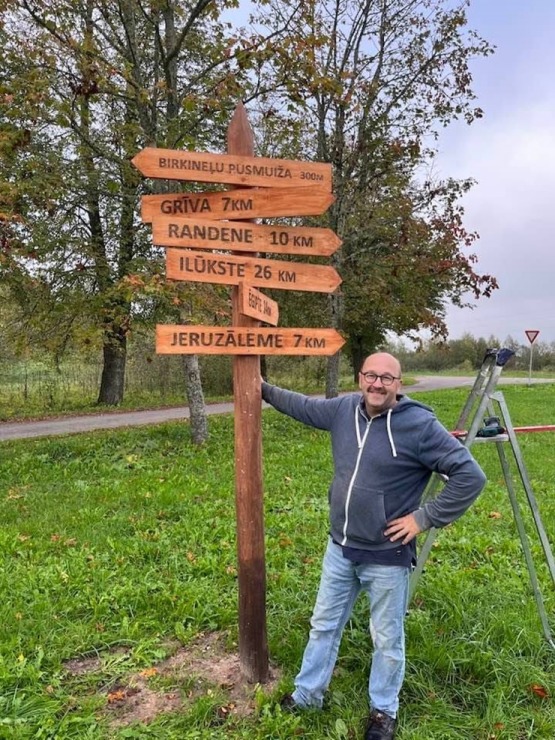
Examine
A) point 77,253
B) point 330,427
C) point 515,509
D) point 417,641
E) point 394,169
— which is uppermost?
point 394,169

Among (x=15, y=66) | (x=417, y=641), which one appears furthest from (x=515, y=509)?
(x=15, y=66)

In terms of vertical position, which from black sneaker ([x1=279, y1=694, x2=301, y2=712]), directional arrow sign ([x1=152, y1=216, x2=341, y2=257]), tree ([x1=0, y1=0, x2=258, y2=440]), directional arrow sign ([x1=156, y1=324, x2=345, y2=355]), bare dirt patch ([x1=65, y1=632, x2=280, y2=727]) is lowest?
bare dirt patch ([x1=65, y1=632, x2=280, y2=727])

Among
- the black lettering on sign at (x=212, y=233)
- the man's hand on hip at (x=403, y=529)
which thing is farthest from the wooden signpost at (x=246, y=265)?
the man's hand on hip at (x=403, y=529)

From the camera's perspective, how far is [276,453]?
895cm

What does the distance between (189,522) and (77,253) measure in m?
7.01

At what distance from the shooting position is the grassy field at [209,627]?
274cm

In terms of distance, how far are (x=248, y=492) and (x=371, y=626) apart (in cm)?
88

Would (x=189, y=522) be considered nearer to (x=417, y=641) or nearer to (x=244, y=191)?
(x=417, y=641)

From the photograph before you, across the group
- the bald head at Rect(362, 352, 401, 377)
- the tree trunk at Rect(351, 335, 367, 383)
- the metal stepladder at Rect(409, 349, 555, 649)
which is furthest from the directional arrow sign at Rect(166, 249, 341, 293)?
the tree trunk at Rect(351, 335, 367, 383)

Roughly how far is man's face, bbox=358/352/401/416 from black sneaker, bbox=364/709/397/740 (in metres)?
1.41

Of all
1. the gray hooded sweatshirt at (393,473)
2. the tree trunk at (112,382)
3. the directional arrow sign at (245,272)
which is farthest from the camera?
the tree trunk at (112,382)

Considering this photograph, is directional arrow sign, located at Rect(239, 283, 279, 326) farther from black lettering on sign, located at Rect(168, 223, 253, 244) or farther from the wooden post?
black lettering on sign, located at Rect(168, 223, 253, 244)

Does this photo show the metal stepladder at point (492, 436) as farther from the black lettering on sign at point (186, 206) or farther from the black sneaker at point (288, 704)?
the black lettering on sign at point (186, 206)

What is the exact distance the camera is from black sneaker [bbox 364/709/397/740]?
2568 millimetres
